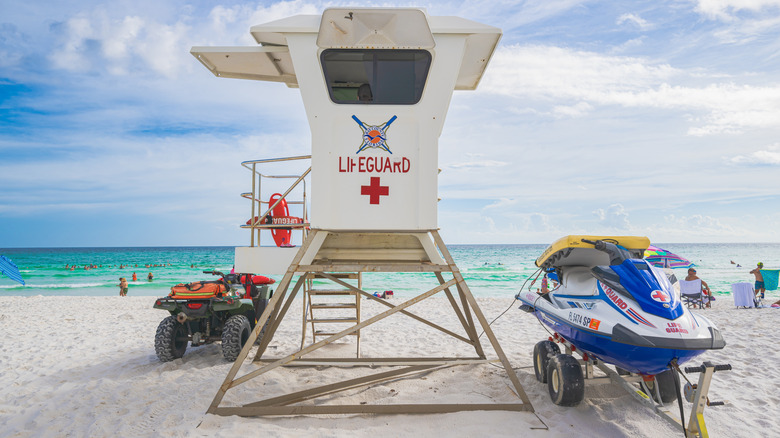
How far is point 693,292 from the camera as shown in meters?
14.5

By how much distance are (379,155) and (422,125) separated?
555 millimetres

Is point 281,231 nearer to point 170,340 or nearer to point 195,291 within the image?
point 195,291

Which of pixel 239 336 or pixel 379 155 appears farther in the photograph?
pixel 239 336

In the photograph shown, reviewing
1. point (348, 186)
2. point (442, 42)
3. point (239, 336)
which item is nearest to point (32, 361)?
point (239, 336)

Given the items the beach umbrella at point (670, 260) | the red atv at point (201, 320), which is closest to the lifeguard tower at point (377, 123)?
the red atv at point (201, 320)

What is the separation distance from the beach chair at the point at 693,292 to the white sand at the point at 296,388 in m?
6.43

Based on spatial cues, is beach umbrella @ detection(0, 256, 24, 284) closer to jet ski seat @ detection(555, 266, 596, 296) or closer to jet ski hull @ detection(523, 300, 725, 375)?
jet ski seat @ detection(555, 266, 596, 296)

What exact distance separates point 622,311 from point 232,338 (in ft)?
17.0

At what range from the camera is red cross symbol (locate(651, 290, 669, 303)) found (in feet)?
12.4

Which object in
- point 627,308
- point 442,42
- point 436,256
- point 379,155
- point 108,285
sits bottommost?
point 108,285

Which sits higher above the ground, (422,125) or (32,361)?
(422,125)

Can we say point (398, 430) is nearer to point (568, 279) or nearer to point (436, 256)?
point (436, 256)

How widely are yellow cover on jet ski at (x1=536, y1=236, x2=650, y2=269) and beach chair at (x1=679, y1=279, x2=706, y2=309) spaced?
1226 centimetres

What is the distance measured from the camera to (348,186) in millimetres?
4582
